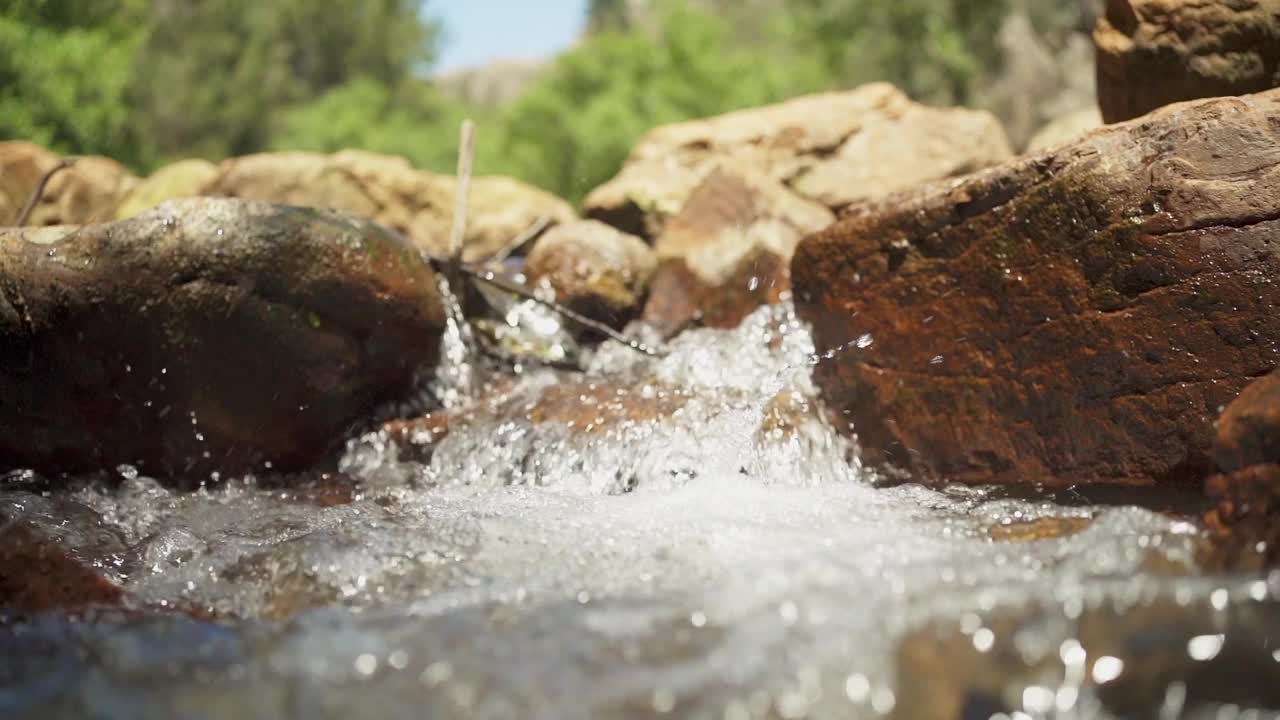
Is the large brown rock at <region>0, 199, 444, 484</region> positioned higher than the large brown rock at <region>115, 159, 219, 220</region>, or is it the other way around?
the large brown rock at <region>0, 199, 444, 484</region>

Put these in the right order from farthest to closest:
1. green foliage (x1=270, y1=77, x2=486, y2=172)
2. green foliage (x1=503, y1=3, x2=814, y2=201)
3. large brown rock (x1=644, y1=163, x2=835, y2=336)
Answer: green foliage (x1=270, y1=77, x2=486, y2=172) < green foliage (x1=503, y1=3, x2=814, y2=201) < large brown rock (x1=644, y1=163, x2=835, y2=336)

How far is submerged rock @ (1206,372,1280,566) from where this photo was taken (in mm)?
2084

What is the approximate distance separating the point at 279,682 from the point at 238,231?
2781 millimetres

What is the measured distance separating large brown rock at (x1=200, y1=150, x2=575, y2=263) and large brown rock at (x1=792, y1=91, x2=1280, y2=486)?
703 centimetres

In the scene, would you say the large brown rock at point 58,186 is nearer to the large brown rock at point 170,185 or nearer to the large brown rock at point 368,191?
the large brown rock at point 170,185

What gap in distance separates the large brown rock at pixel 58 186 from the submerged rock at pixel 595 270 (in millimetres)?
5003

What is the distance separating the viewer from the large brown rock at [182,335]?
4047 mm

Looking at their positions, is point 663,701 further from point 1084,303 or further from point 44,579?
point 1084,303

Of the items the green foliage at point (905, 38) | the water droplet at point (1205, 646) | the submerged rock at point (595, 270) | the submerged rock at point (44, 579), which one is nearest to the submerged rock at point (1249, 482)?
the water droplet at point (1205, 646)

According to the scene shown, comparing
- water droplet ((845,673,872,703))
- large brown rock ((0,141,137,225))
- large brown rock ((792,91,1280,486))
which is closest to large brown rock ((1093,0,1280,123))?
large brown rock ((792,91,1280,486))

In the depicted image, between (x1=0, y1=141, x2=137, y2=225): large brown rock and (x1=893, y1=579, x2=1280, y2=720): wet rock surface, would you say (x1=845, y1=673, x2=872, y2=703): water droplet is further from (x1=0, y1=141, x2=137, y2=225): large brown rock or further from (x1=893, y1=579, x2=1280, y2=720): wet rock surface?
(x1=0, y1=141, x2=137, y2=225): large brown rock

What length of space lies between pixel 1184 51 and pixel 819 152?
14.0 feet

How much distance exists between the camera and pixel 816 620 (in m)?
1.98

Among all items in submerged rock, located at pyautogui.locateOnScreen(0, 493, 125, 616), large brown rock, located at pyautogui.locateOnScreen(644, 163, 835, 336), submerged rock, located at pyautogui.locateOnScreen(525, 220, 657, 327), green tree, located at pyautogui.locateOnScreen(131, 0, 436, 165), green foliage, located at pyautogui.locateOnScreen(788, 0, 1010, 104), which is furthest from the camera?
green tree, located at pyautogui.locateOnScreen(131, 0, 436, 165)
